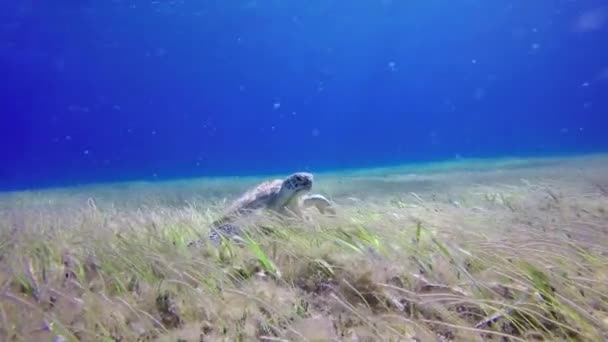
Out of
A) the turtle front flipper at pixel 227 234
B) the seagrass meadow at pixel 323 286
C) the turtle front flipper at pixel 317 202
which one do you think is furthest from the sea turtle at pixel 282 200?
the seagrass meadow at pixel 323 286

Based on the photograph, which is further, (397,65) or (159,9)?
(397,65)

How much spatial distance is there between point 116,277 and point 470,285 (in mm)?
2159

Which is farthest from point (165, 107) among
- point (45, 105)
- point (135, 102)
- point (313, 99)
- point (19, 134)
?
point (313, 99)

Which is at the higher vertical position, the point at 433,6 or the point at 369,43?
→ the point at 369,43

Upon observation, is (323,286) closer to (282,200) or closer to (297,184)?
(297,184)

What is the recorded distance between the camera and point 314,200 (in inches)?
203

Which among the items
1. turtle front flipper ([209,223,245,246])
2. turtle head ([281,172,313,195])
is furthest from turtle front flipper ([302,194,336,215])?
turtle front flipper ([209,223,245,246])

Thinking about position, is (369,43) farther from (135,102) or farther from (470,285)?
(470,285)

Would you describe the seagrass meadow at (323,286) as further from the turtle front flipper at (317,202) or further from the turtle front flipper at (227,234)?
the turtle front flipper at (317,202)

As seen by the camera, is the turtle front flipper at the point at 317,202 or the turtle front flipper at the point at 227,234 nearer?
the turtle front flipper at the point at 227,234

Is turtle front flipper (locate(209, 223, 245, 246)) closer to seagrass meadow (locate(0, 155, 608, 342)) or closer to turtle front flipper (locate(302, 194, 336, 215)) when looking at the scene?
seagrass meadow (locate(0, 155, 608, 342))

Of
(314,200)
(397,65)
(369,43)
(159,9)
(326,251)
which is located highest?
(397,65)

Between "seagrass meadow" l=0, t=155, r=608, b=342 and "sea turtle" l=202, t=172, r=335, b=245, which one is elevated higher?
"sea turtle" l=202, t=172, r=335, b=245

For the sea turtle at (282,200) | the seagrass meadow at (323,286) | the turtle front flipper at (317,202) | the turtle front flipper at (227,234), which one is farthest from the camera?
the turtle front flipper at (317,202)
